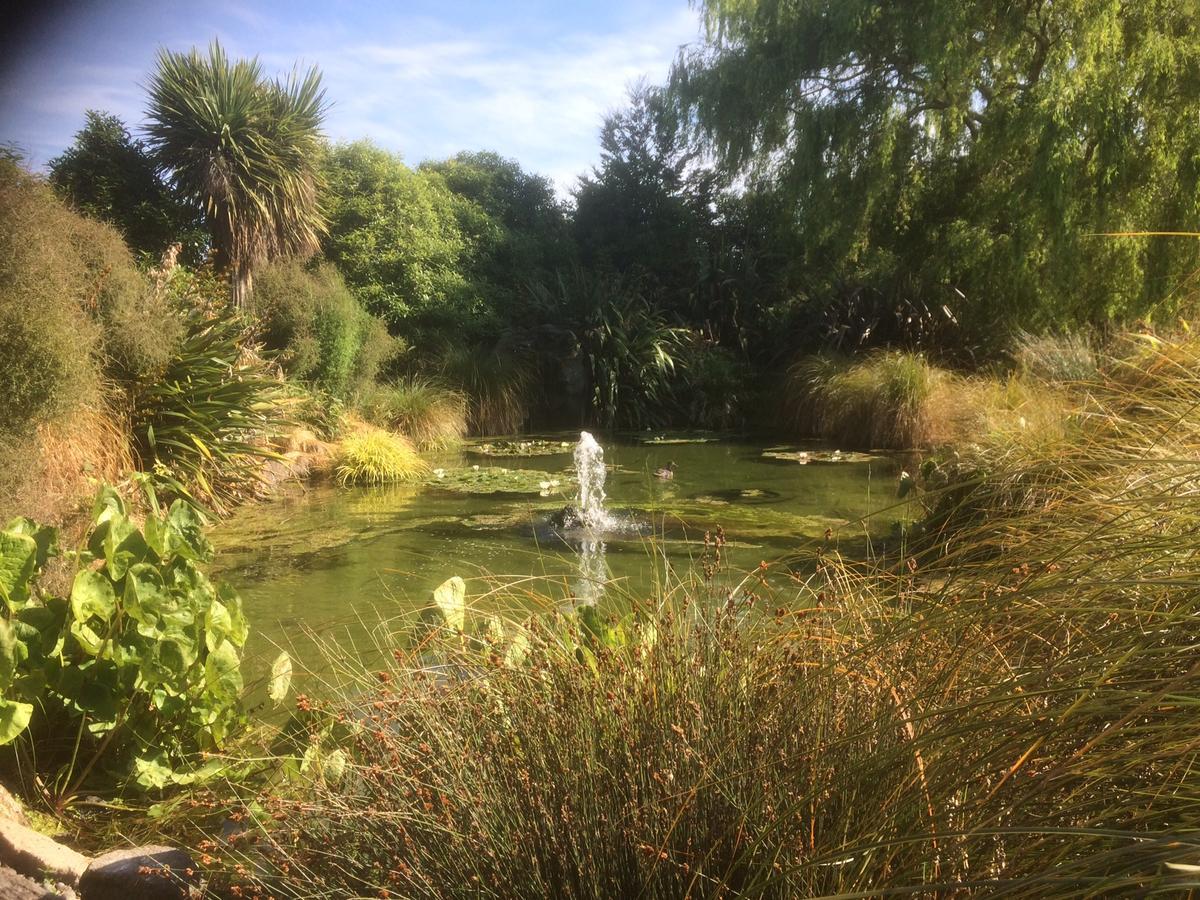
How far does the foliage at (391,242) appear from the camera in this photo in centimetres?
1733

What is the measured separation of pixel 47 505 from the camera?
15.6 ft

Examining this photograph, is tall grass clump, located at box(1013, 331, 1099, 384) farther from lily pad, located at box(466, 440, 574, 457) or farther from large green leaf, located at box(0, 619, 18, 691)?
large green leaf, located at box(0, 619, 18, 691)

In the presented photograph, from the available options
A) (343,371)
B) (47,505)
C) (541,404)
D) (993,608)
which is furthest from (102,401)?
(541,404)

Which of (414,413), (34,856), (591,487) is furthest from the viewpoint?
(414,413)

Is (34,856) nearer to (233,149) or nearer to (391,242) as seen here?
(233,149)

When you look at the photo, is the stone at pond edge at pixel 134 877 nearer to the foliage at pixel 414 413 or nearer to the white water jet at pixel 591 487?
the white water jet at pixel 591 487

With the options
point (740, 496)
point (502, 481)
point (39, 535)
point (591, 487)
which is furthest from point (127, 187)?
point (39, 535)

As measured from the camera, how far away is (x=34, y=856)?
7.41ft

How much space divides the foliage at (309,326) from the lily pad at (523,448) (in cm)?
214

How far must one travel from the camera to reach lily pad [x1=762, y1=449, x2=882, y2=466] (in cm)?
1138

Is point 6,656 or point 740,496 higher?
point 6,656

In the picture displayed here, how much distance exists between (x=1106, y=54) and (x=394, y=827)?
14.9m

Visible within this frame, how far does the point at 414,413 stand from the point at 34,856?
1189 cm

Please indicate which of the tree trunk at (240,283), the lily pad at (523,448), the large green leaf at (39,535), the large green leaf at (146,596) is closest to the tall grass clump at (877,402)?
the lily pad at (523,448)
